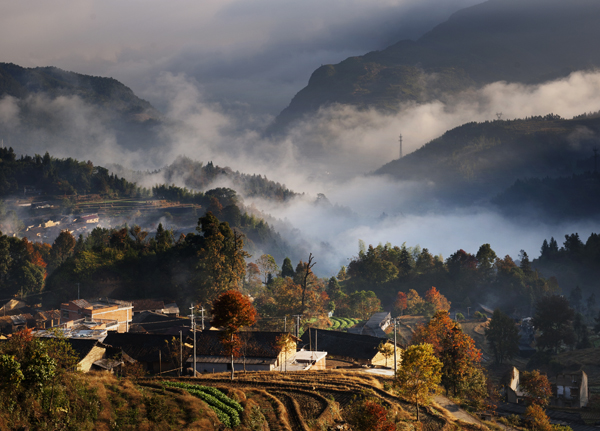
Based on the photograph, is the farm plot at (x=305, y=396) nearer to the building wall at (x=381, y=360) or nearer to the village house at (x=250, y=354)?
the village house at (x=250, y=354)

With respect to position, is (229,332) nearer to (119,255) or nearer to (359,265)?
(119,255)

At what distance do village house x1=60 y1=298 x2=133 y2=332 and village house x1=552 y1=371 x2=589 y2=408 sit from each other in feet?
227

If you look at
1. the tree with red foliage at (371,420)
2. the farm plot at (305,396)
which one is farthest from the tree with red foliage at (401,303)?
the tree with red foliage at (371,420)

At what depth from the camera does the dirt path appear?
158ft

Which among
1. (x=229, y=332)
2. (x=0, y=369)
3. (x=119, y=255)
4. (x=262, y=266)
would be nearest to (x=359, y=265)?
(x=262, y=266)

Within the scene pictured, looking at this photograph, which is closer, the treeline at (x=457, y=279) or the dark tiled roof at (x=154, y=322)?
the dark tiled roof at (x=154, y=322)

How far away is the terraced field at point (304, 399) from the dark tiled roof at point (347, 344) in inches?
943

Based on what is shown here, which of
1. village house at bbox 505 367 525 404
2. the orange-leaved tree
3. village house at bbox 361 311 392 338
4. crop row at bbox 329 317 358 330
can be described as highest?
the orange-leaved tree

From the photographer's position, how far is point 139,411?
26.1 metres

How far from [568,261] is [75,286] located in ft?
553

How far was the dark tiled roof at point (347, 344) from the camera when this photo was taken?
76.0m

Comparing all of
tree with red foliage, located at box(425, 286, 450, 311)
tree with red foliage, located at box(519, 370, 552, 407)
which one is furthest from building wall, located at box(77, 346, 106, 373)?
tree with red foliage, located at box(425, 286, 450, 311)

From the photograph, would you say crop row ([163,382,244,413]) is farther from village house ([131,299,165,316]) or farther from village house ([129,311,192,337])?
village house ([131,299,165,316])

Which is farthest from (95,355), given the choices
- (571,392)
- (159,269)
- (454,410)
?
(571,392)
